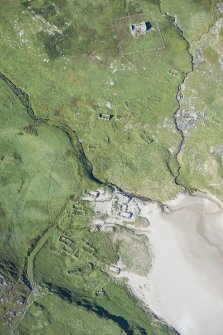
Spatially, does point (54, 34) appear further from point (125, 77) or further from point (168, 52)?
point (168, 52)

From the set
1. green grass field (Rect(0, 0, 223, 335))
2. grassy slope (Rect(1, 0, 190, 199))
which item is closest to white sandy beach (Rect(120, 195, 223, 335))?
green grass field (Rect(0, 0, 223, 335))

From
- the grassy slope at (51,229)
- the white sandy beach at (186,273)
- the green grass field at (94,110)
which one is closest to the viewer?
the grassy slope at (51,229)

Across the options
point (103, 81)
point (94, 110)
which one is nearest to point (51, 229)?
point (94, 110)

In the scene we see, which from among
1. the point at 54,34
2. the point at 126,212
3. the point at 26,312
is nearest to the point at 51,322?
the point at 26,312

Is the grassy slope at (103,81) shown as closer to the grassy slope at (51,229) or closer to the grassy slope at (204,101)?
the grassy slope at (204,101)

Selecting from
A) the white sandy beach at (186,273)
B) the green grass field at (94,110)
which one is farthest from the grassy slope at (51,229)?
the white sandy beach at (186,273)

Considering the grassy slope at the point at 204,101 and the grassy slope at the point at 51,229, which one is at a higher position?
the grassy slope at the point at 204,101

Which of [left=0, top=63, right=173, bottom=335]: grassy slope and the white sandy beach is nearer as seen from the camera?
[left=0, top=63, right=173, bottom=335]: grassy slope

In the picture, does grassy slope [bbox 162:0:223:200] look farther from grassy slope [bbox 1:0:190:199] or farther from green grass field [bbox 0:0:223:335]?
grassy slope [bbox 1:0:190:199]
